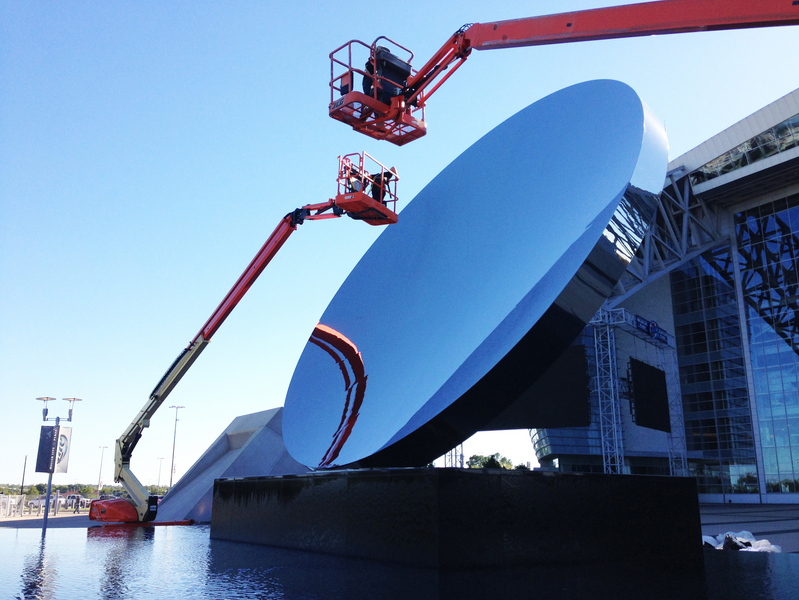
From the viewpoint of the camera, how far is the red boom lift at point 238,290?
38.1ft

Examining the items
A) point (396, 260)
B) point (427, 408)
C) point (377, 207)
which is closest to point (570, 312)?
point (427, 408)

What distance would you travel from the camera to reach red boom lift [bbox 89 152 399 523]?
38.1 feet

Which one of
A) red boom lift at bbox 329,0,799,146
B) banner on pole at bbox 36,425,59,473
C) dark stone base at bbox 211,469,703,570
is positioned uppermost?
red boom lift at bbox 329,0,799,146

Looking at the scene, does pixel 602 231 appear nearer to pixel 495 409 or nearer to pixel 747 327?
pixel 495 409

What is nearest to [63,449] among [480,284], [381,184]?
[381,184]

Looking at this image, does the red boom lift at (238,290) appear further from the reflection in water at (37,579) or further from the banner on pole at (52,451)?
the reflection in water at (37,579)

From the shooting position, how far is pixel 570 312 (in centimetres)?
542

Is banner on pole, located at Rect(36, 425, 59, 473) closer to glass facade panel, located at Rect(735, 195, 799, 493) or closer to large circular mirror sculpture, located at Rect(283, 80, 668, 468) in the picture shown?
large circular mirror sculpture, located at Rect(283, 80, 668, 468)

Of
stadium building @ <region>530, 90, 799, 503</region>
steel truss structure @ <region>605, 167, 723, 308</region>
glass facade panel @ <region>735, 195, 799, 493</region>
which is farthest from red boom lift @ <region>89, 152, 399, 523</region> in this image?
glass facade panel @ <region>735, 195, 799, 493</region>

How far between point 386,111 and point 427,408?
819 centimetres

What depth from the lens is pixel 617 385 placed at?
38000mm

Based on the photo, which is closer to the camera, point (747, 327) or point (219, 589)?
point (219, 589)

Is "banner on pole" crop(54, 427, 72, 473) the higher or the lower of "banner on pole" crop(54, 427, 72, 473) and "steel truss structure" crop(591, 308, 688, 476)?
the lower

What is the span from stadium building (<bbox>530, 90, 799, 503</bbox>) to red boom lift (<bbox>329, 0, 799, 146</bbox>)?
76.5ft
